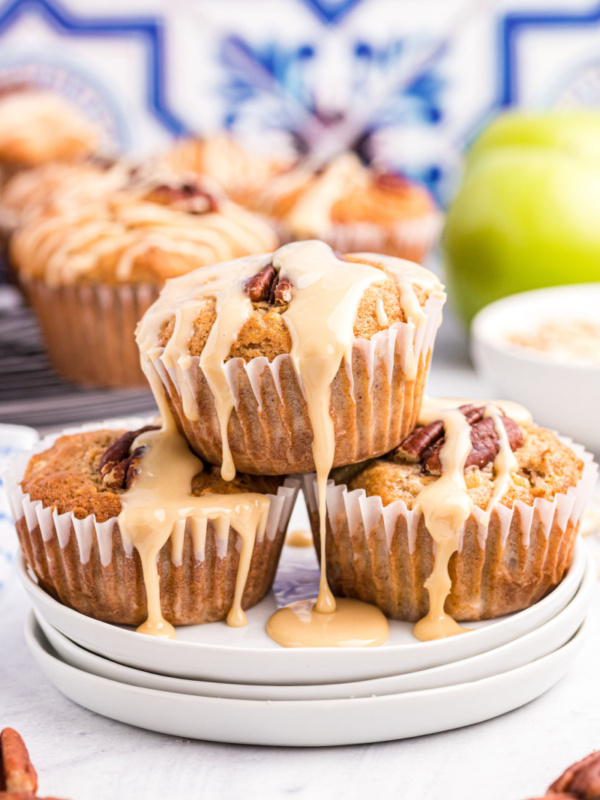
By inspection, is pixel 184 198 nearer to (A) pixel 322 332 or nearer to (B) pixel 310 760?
(A) pixel 322 332

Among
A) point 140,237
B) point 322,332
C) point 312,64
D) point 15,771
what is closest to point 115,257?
point 140,237

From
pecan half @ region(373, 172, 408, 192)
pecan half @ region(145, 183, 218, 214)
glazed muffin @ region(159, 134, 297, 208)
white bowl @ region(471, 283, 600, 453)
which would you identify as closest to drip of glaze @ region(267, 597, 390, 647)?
white bowl @ region(471, 283, 600, 453)

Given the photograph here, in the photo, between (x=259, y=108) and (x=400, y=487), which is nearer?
(x=400, y=487)

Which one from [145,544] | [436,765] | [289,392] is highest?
[289,392]

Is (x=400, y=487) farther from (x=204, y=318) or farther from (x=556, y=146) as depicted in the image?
(x=556, y=146)

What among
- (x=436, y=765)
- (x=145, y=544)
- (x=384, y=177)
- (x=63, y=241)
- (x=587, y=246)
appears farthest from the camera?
(x=384, y=177)

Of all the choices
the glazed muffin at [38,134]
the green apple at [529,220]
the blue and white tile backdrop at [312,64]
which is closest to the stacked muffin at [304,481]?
the green apple at [529,220]

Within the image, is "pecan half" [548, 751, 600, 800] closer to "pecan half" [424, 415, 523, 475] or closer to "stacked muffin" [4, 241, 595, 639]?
"stacked muffin" [4, 241, 595, 639]

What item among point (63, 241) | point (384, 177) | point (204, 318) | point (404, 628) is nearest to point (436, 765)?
point (404, 628)
